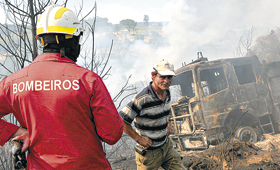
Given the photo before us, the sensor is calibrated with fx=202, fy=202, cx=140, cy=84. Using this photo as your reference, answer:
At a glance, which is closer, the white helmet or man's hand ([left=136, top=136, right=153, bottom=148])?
the white helmet

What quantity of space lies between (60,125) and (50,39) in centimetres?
49

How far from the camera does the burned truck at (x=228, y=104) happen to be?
18.1 ft

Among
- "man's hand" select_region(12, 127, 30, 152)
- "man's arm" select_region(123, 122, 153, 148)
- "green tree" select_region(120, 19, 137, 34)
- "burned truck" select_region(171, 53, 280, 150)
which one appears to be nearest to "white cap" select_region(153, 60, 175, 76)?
"man's arm" select_region(123, 122, 153, 148)

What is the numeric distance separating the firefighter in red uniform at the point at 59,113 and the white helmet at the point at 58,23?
13cm

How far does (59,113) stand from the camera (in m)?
0.95

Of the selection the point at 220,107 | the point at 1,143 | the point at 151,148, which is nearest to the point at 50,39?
the point at 1,143

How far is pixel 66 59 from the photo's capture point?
108cm

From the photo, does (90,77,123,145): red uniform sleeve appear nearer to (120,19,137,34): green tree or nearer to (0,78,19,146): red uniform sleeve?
(0,78,19,146): red uniform sleeve

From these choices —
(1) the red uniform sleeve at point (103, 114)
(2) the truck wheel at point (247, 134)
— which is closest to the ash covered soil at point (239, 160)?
(2) the truck wheel at point (247, 134)

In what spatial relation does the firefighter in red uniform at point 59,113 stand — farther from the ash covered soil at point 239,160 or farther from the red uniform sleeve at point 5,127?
the ash covered soil at point 239,160

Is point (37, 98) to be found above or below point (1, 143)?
above

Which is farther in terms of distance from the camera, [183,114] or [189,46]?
[189,46]

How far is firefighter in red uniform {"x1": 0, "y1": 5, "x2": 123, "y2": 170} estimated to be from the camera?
0.96m

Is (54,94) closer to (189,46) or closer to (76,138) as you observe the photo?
(76,138)
